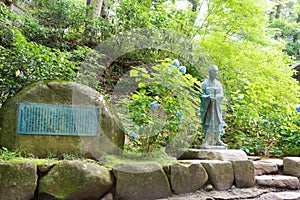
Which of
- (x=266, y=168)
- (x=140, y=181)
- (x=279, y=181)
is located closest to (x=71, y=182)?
(x=140, y=181)

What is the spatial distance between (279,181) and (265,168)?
1.07ft

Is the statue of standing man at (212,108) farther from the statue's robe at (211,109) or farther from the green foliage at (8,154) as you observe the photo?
the green foliage at (8,154)

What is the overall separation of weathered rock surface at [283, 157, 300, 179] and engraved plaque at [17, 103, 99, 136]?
2726 mm

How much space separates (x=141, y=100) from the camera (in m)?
3.16

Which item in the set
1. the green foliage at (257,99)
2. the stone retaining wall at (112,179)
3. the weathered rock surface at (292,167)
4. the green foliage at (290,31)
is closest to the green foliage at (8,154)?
the stone retaining wall at (112,179)

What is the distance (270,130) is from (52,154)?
3.87m

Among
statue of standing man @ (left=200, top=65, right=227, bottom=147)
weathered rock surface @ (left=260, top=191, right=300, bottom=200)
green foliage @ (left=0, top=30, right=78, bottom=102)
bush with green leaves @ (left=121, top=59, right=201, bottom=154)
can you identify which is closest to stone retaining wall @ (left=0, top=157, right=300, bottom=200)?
weathered rock surface @ (left=260, top=191, right=300, bottom=200)

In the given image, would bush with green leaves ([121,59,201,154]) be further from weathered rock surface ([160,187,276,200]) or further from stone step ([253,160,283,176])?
stone step ([253,160,283,176])

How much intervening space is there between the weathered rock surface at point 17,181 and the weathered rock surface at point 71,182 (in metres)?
0.09

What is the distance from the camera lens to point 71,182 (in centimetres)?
239

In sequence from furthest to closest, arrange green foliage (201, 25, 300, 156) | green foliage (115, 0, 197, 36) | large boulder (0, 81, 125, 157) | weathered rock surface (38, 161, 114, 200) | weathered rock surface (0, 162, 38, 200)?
green foliage (115, 0, 197, 36)
green foliage (201, 25, 300, 156)
large boulder (0, 81, 125, 157)
weathered rock surface (38, 161, 114, 200)
weathered rock surface (0, 162, 38, 200)

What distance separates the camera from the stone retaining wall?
2.31 m

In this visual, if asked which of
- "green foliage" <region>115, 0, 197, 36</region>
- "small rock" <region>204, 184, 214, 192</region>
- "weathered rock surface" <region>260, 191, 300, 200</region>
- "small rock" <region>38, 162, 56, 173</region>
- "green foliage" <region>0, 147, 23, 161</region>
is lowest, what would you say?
"weathered rock surface" <region>260, 191, 300, 200</region>

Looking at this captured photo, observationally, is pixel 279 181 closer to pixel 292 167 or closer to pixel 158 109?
pixel 292 167
